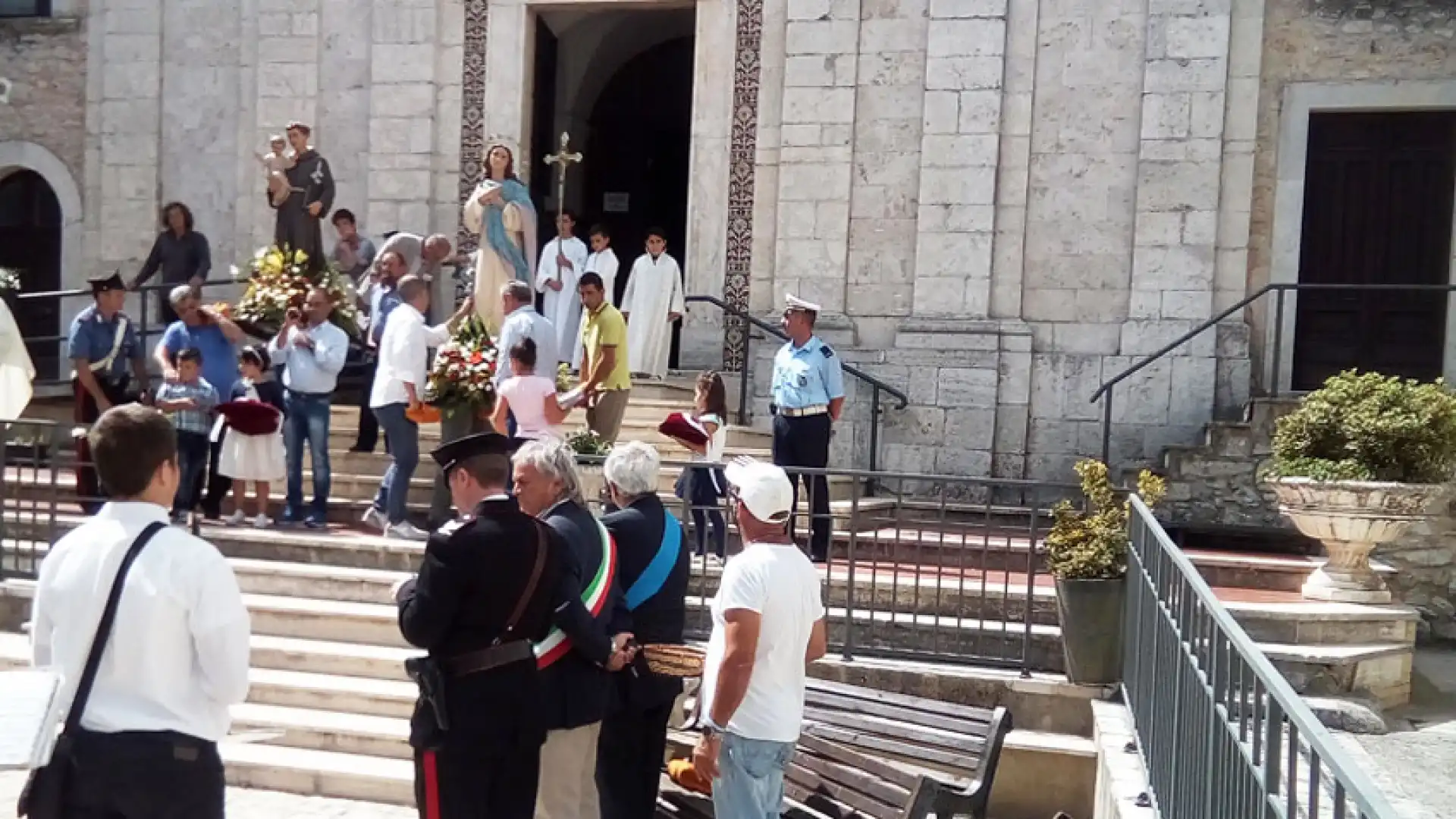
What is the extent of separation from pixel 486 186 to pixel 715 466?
4425 mm

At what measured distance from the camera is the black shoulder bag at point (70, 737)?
3.15 meters

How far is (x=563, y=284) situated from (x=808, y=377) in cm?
395

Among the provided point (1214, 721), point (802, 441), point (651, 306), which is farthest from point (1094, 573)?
point (651, 306)

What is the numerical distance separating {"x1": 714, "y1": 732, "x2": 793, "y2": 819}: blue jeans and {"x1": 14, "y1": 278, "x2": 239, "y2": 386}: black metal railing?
8177 millimetres

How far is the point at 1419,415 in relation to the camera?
770cm

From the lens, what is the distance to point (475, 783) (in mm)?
4129

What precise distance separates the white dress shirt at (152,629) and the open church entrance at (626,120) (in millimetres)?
11014

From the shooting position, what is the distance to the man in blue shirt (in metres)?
9.24

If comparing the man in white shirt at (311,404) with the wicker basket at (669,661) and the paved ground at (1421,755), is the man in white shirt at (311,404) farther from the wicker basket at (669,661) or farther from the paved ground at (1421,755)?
the paved ground at (1421,755)

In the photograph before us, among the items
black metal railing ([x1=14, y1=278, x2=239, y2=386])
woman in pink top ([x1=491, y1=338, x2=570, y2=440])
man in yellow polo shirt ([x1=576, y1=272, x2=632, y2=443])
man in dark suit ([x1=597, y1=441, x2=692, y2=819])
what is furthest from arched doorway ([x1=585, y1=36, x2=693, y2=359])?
man in dark suit ([x1=597, y1=441, x2=692, y2=819])

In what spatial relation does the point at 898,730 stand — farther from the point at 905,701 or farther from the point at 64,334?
the point at 64,334

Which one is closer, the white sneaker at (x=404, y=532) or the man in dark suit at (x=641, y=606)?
the man in dark suit at (x=641, y=606)

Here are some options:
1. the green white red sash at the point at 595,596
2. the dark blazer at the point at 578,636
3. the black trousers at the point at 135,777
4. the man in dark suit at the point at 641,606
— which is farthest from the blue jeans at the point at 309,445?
the black trousers at the point at 135,777

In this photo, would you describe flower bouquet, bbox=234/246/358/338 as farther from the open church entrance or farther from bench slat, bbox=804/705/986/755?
bench slat, bbox=804/705/986/755
